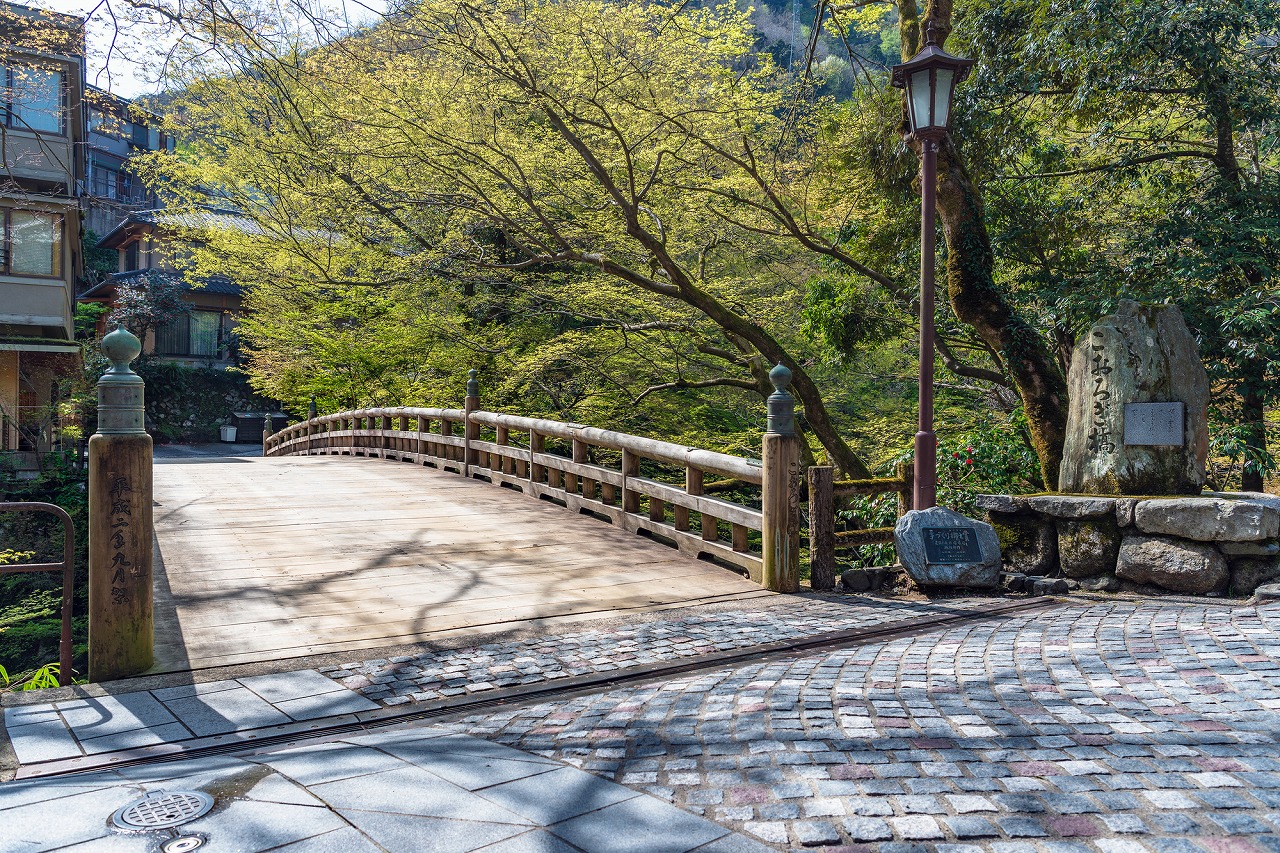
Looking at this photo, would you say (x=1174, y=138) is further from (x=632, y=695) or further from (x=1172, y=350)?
(x=632, y=695)

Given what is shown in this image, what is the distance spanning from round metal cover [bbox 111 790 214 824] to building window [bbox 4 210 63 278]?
19.8 meters

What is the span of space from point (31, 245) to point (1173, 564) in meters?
21.5

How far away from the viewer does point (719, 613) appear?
5.64 m

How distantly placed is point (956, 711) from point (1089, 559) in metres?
3.47

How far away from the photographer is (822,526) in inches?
247

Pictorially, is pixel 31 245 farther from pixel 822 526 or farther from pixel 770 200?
pixel 822 526

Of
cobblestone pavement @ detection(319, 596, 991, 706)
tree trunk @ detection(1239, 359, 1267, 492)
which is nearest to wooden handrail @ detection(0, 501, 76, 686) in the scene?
cobblestone pavement @ detection(319, 596, 991, 706)

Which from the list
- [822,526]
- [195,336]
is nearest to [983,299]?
[822,526]

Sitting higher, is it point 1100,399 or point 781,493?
point 1100,399

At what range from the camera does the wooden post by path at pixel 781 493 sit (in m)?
6.16

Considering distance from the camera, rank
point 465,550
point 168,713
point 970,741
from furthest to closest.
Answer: point 465,550 → point 168,713 → point 970,741

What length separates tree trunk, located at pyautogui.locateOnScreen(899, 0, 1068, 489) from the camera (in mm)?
8766

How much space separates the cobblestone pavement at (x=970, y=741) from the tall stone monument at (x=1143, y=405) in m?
1.81

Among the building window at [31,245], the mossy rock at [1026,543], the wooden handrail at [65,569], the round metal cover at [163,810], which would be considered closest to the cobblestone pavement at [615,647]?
the mossy rock at [1026,543]
